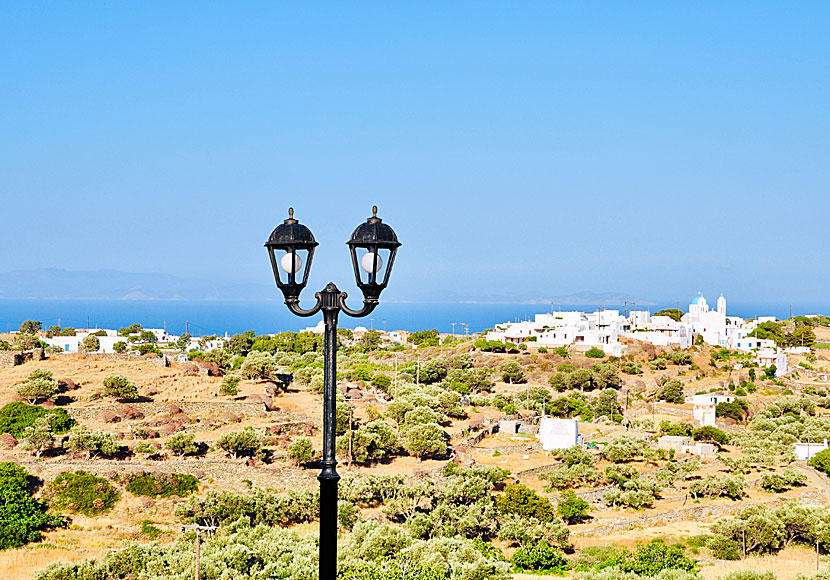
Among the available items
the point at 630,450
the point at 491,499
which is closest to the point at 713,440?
the point at 630,450

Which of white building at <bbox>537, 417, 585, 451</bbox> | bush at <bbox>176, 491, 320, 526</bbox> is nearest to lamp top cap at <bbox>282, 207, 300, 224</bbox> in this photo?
bush at <bbox>176, 491, 320, 526</bbox>

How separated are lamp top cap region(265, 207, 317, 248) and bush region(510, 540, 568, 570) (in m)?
14.8

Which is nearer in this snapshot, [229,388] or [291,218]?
[291,218]

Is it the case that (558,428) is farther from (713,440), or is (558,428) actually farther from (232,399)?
(232,399)

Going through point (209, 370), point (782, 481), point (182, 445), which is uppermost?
point (209, 370)

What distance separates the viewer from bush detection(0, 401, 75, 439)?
2772cm

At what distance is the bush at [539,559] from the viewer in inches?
704

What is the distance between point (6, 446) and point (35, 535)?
7994 mm

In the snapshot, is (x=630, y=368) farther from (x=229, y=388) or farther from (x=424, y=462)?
(x=424, y=462)

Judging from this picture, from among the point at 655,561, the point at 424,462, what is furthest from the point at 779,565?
the point at 424,462

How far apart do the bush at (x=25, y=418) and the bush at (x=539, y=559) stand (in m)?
18.1

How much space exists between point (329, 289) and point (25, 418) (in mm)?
27327

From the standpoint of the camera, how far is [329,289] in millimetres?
4906

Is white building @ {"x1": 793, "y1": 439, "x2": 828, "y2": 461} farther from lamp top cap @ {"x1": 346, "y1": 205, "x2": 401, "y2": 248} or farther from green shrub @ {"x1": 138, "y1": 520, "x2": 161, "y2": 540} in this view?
lamp top cap @ {"x1": 346, "y1": 205, "x2": 401, "y2": 248}
